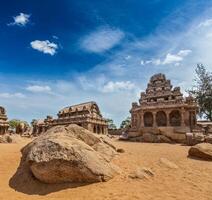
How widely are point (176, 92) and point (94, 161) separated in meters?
30.8

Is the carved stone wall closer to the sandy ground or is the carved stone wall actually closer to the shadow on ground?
the sandy ground

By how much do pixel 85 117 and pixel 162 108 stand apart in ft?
67.8

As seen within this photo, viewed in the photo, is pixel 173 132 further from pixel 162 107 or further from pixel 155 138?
pixel 162 107

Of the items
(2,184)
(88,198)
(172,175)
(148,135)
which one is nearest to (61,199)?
(88,198)

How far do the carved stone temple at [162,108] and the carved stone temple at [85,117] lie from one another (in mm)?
14352

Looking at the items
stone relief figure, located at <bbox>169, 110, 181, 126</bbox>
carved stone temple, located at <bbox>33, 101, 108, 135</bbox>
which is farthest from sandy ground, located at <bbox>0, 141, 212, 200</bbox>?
carved stone temple, located at <bbox>33, 101, 108, 135</bbox>

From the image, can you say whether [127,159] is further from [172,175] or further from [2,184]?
[2,184]

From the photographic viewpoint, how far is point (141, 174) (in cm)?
1013

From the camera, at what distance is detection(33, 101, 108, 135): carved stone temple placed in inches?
1978

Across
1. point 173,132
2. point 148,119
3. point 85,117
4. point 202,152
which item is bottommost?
point 202,152

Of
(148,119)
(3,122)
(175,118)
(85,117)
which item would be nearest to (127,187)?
(175,118)

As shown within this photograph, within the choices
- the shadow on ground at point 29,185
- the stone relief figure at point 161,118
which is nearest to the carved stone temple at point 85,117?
the stone relief figure at point 161,118

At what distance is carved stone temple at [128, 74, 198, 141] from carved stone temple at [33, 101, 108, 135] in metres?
14.4

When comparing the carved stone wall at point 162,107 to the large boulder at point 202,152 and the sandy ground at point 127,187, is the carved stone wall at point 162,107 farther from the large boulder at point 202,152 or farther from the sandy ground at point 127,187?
the sandy ground at point 127,187
